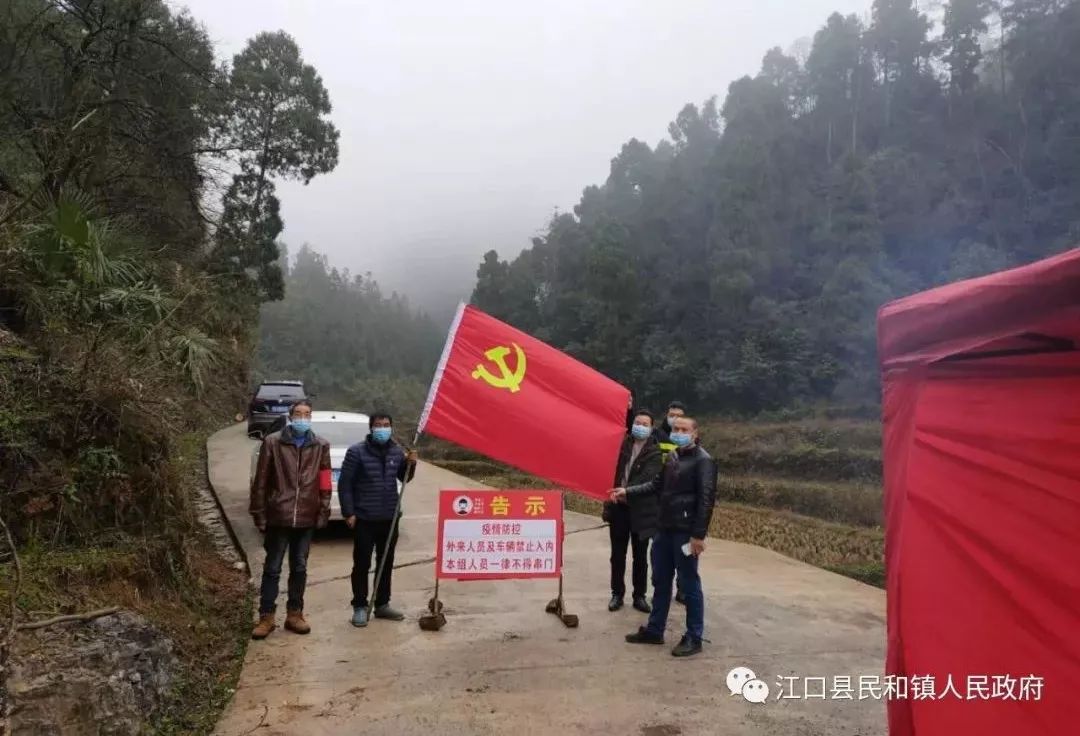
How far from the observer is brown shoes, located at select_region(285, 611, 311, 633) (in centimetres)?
468

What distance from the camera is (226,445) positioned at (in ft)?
51.6

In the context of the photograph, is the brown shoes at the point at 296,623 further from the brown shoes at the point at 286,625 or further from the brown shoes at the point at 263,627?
the brown shoes at the point at 263,627

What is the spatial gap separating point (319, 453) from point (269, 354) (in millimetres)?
50296

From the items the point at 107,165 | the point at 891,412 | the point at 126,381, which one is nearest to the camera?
the point at 891,412

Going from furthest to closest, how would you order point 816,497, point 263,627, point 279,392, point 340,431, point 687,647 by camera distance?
point 816,497 → point 279,392 → point 340,431 → point 263,627 → point 687,647

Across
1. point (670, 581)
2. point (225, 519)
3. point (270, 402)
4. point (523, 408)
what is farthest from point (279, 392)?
point (670, 581)

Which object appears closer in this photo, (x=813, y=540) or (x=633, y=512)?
(x=633, y=512)

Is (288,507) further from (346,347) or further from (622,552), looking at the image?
(346,347)

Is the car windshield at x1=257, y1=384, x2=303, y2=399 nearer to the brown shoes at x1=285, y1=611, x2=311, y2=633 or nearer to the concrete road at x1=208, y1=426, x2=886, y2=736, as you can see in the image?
the concrete road at x1=208, y1=426, x2=886, y2=736

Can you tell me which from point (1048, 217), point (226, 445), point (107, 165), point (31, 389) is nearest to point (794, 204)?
point (1048, 217)

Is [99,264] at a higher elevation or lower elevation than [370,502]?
higher

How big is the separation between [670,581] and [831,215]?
3585cm

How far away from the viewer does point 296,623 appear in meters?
4.70

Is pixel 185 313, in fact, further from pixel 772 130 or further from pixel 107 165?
pixel 772 130
